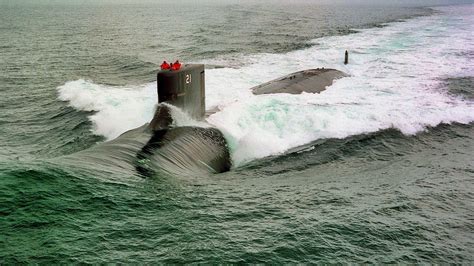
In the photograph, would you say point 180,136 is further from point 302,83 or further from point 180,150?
point 302,83

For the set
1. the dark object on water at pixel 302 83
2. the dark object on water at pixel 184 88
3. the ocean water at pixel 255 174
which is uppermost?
the dark object on water at pixel 184 88

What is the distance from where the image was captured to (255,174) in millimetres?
12086

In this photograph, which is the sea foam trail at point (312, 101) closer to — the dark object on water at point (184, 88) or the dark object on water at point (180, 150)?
the dark object on water at point (180, 150)

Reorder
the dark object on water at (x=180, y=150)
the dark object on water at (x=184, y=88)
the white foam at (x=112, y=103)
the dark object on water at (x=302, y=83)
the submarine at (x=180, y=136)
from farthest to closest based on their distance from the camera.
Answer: the dark object on water at (x=302, y=83) < the white foam at (x=112, y=103) < the dark object on water at (x=184, y=88) < the submarine at (x=180, y=136) < the dark object on water at (x=180, y=150)

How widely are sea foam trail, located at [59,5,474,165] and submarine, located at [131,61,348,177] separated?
3.01ft

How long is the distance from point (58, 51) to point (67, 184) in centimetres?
3284

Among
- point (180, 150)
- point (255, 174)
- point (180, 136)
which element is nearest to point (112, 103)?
point (180, 136)

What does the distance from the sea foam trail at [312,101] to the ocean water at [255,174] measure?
0.09 metres

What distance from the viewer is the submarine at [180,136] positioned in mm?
11237

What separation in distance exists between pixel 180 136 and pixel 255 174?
2416 millimetres

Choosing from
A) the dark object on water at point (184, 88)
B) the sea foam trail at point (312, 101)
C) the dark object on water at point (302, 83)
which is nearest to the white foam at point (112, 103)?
the sea foam trail at point (312, 101)

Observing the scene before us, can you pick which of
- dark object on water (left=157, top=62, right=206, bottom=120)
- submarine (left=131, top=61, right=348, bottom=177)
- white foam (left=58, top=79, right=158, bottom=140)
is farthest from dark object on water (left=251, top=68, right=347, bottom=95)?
submarine (left=131, top=61, right=348, bottom=177)

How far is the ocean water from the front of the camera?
759 centimetres

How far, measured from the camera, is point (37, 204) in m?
8.00
